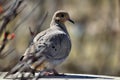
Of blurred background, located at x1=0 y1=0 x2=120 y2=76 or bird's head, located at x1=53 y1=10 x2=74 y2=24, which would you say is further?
blurred background, located at x1=0 y1=0 x2=120 y2=76

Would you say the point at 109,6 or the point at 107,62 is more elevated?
the point at 109,6

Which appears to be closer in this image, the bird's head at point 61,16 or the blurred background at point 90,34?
the bird's head at point 61,16

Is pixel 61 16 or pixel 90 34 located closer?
pixel 61 16

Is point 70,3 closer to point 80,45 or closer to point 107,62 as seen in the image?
point 80,45

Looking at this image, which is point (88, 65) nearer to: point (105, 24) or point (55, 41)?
point (105, 24)

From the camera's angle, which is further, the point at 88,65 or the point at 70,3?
the point at 70,3

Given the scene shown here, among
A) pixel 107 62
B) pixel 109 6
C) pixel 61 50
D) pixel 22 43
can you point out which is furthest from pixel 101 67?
pixel 61 50

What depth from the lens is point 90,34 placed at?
10164 millimetres

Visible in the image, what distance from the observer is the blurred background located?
9.14 meters

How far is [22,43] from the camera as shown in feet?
35.5

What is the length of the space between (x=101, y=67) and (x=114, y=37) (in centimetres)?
52

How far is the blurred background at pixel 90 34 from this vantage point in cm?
914

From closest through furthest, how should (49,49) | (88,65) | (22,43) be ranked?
(49,49) → (88,65) → (22,43)

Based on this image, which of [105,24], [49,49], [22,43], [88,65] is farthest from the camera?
[22,43]
